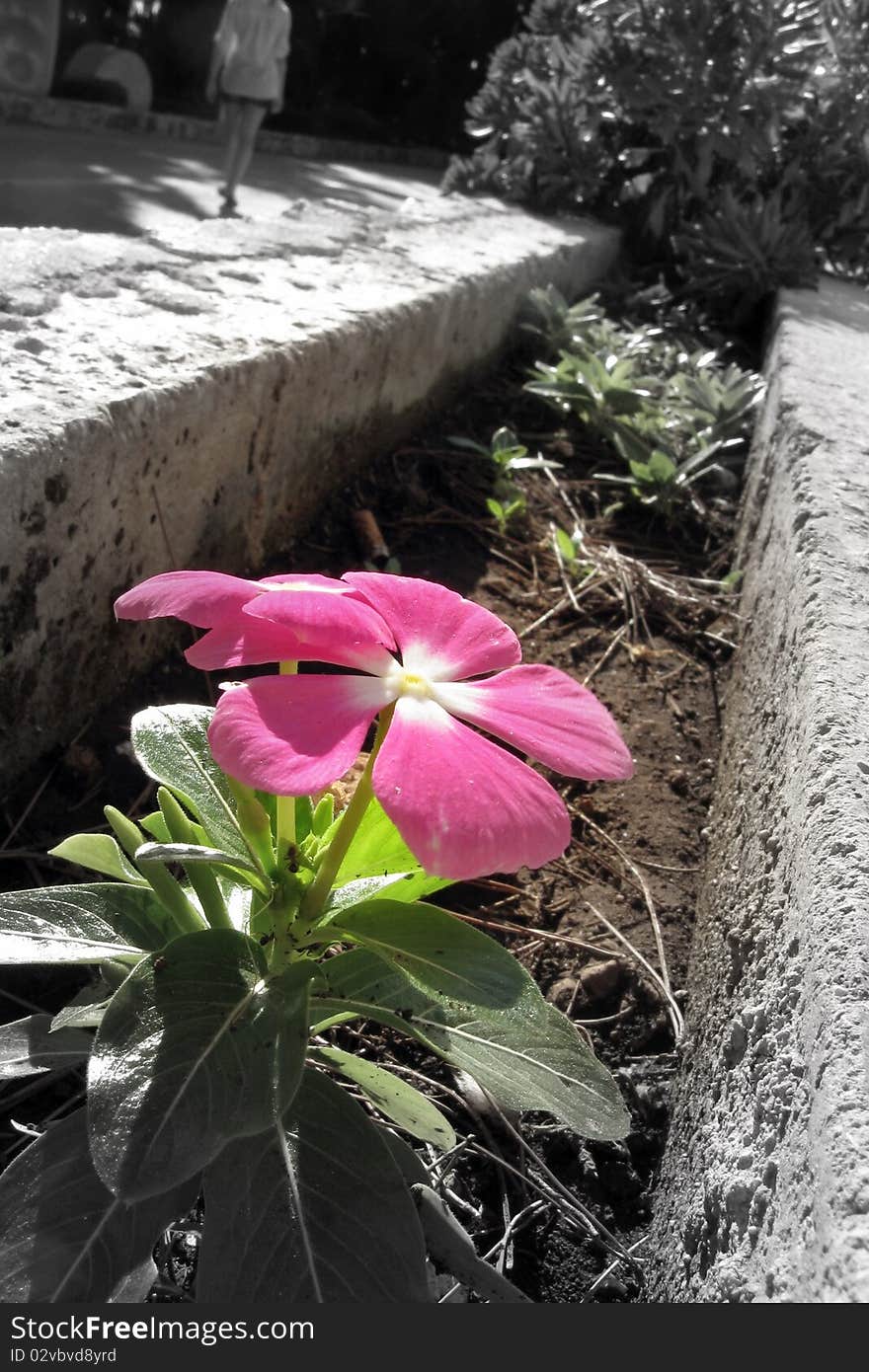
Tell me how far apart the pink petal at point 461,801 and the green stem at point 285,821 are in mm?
195

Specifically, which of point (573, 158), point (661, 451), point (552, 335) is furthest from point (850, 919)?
point (573, 158)

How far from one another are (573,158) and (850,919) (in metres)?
5.57

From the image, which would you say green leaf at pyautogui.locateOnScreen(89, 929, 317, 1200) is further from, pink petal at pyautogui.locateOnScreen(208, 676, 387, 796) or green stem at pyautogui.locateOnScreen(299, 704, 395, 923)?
pink petal at pyautogui.locateOnScreen(208, 676, 387, 796)

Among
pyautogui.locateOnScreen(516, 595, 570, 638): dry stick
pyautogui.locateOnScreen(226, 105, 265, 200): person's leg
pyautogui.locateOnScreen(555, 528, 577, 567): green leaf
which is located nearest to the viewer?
pyautogui.locateOnScreen(516, 595, 570, 638): dry stick

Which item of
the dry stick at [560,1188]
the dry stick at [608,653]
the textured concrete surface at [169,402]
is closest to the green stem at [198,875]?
the dry stick at [560,1188]

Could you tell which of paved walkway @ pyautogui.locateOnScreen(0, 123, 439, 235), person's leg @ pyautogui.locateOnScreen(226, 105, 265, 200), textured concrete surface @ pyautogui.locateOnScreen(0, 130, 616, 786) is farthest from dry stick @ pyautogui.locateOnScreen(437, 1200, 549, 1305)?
person's leg @ pyautogui.locateOnScreen(226, 105, 265, 200)

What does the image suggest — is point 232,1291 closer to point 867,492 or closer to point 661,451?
point 867,492

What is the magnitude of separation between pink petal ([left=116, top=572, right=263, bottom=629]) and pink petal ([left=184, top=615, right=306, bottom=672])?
0.01m

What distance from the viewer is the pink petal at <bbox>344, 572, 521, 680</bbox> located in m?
0.94

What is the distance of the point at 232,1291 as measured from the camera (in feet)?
2.94

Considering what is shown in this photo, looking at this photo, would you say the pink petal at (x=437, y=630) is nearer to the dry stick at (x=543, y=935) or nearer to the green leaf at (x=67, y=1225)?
the green leaf at (x=67, y=1225)

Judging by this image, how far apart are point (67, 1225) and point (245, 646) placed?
48 centimetres

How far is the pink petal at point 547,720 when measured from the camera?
0.86 meters

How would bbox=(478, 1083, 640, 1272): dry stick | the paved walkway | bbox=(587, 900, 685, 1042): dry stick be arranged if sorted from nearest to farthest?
bbox=(478, 1083, 640, 1272): dry stick < bbox=(587, 900, 685, 1042): dry stick < the paved walkway
